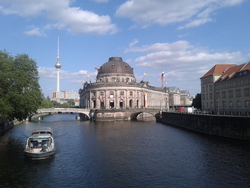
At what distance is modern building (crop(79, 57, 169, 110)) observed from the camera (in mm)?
119250

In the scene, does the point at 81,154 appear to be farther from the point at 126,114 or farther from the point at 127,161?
the point at 126,114

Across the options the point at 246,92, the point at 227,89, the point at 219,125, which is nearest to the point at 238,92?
the point at 246,92

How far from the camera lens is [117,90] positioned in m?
119

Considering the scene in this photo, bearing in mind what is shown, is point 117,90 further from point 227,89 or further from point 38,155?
point 38,155

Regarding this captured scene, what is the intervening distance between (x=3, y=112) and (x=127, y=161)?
88.9 ft

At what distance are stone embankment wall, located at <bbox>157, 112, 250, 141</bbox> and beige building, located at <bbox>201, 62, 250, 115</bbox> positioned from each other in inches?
294

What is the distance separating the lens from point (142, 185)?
2478cm

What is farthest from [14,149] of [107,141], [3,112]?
[107,141]

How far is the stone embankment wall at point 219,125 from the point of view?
44247 millimetres

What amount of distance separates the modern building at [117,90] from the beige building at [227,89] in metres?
23.2

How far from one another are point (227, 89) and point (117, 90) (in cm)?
5123

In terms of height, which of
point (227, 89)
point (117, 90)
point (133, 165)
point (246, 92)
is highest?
point (117, 90)

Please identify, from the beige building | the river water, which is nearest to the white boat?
the river water

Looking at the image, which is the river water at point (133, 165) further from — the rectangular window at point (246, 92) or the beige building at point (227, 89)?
the rectangular window at point (246, 92)
